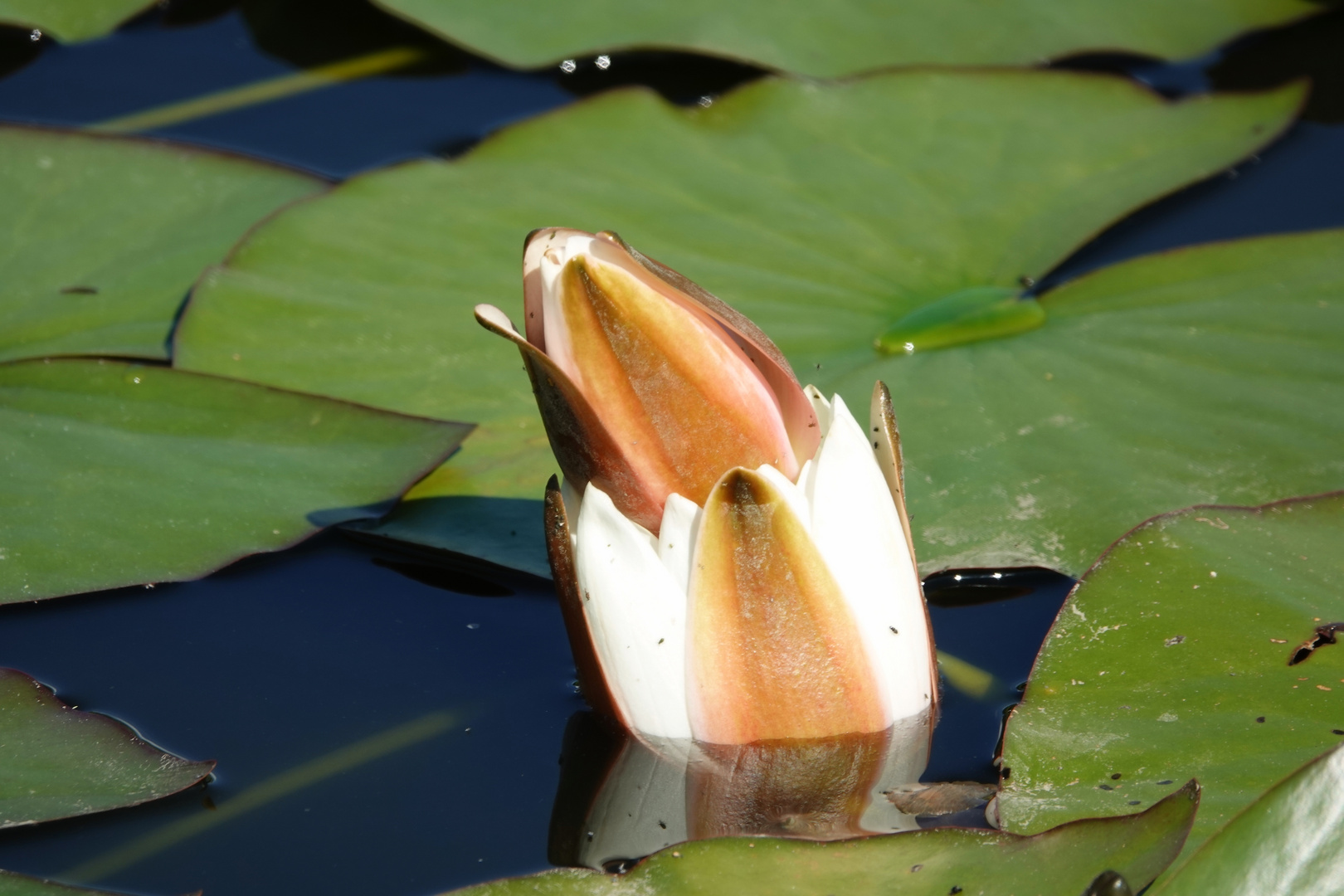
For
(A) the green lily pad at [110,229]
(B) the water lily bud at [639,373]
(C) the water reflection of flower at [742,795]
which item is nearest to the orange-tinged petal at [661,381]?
(B) the water lily bud at [639,373]

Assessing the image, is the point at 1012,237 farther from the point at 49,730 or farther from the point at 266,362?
the point at 49,730

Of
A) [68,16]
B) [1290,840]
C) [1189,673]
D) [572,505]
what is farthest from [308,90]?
[1290,840]

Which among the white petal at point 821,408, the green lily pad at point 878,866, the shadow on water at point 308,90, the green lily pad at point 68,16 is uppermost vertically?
the green lily pad at point 68,16

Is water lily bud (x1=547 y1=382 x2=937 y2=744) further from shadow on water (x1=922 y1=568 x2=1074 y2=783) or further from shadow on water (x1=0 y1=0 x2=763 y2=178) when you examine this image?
shadow on water (x1=0 y1=0 x2=763 y2=178)

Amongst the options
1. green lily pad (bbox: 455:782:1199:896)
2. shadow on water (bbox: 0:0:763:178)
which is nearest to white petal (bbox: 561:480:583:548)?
green lily pad (bbox: 455:782:1199:896)

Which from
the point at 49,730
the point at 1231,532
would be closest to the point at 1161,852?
the point at 1231,532

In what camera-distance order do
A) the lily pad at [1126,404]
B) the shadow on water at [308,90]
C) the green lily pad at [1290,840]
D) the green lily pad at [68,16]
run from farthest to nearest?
1. the green lily pad at [68,16]
2. the shadow on water at [308,90]
3. the lily pad at [1126,404]
4. the green lily pad at [1290,840]

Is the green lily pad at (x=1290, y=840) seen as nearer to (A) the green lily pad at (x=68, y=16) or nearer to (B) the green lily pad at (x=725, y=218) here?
(B) the green lily pad at (x=725, y=218)

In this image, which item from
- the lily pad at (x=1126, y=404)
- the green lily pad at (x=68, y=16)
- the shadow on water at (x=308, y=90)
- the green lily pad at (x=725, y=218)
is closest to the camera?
the lily pad at (x=1126, y=404)
